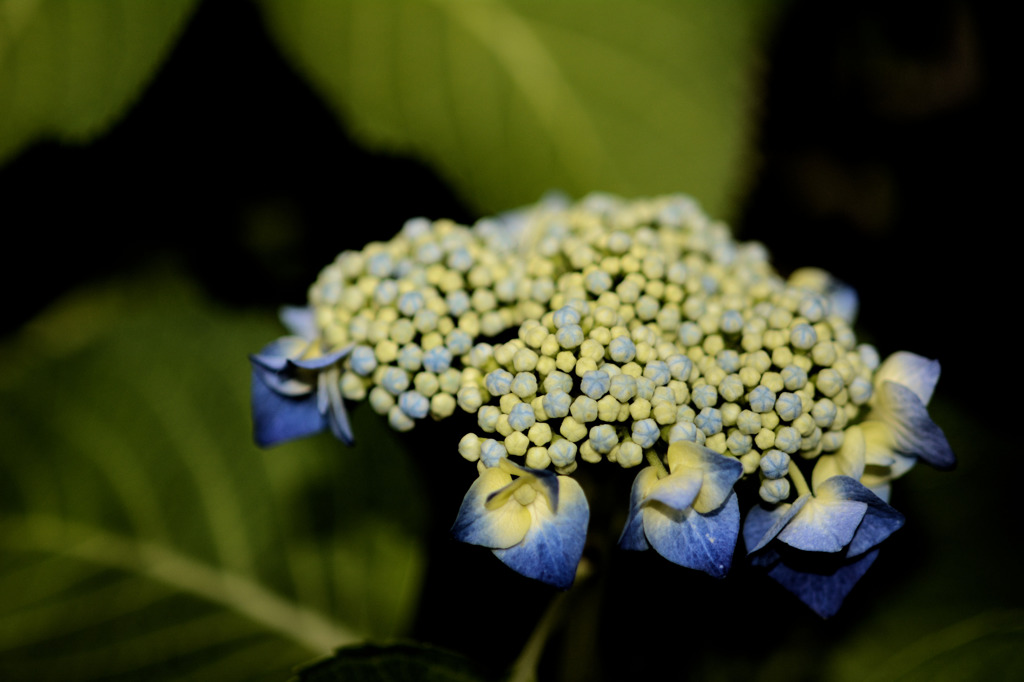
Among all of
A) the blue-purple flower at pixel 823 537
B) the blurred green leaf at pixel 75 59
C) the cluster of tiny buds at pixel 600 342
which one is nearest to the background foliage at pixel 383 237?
the blurred green leaf at pixel 75 59

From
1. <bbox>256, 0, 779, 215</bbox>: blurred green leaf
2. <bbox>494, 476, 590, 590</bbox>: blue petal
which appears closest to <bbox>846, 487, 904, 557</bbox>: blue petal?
<bbox>494, 476, 590, 590</bbox>: blue petal

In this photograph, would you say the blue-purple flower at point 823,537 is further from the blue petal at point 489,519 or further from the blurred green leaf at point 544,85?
the blurred green leaf at point 544,85

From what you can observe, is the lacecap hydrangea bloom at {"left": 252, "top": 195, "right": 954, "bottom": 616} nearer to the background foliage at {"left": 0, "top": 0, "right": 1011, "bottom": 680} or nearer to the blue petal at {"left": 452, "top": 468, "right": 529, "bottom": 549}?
the blue petal at {"left": 452, "top": 468, "right": 529, "bottom": 549}

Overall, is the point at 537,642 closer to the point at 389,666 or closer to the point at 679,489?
the point at 389,666

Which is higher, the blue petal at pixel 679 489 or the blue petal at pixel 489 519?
the blue petal at pixel 679 489

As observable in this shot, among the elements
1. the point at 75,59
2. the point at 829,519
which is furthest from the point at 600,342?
the point at 75,59

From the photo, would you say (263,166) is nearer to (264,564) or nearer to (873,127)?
(264,564)
